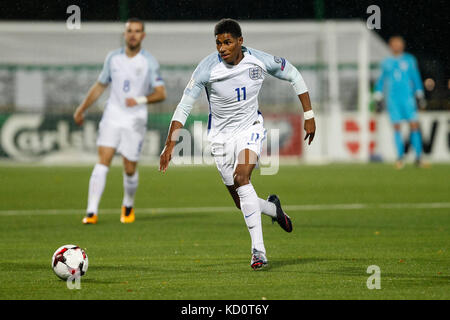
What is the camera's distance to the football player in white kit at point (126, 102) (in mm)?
10703

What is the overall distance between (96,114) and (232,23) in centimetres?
1508

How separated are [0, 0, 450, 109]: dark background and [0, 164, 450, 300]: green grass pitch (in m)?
6.82

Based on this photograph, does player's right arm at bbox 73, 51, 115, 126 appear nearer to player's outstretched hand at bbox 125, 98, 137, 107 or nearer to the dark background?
player's outstretched hand at bbox 125, 98, 137, 107

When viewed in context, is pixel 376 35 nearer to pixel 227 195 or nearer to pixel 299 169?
pixel 299 169

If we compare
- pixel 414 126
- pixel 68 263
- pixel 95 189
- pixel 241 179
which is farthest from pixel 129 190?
pixel 414 126

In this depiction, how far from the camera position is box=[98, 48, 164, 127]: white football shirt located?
10773 mm

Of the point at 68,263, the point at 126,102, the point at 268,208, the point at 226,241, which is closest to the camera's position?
the point at 68,263

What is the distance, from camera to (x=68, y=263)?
6.30m

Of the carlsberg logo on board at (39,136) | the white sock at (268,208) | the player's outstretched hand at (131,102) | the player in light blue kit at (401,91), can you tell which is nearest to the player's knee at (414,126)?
the player in light blue kit at (401,91)

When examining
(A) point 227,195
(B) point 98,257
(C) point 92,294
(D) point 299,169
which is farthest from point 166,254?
(D) point 299,169

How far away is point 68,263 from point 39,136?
15821mm

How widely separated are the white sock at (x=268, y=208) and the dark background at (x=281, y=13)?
1380 cm

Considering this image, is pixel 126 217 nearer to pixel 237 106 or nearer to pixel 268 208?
pixel 268 208

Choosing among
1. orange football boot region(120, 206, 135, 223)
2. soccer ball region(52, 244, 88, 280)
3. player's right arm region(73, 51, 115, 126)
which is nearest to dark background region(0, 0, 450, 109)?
player's right arm region(73, 51, 115, 126)
